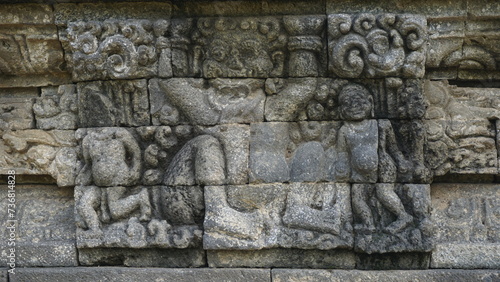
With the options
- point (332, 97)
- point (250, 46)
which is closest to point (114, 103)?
point (250, 46)

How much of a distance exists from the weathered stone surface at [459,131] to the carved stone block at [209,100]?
1348 millimetres

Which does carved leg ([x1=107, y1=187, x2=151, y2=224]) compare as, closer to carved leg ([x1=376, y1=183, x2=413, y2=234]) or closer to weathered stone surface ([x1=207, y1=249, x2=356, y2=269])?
weathered stone surface ([x1=207, y1=249, x2=356, y2=269])

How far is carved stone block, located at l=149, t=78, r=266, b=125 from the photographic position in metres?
5.05

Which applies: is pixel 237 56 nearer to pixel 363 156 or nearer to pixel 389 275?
pixel 363 156

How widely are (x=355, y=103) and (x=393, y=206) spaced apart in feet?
2.70

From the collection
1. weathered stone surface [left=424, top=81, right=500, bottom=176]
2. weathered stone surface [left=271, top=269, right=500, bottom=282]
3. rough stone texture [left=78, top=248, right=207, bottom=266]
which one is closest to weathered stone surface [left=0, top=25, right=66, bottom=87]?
rough stone texture [left=78, top=248, right=207, bottom=266]

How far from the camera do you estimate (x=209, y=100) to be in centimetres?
507

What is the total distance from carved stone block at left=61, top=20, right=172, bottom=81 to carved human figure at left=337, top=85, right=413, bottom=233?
1413mm

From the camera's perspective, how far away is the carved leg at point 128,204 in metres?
5.06

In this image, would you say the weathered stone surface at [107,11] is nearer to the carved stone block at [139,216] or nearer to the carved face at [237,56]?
the carved face at [237,56]

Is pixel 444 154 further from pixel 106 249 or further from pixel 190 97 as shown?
pixel 106 249

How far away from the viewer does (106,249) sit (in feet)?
16.9

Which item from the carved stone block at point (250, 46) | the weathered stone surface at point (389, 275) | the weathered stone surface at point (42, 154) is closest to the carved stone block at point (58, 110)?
the weathered stone surface at point (42, 154)

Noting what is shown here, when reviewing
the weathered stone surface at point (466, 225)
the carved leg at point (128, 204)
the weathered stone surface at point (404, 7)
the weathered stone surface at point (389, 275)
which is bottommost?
the weathered stone surface at point (389, 275)
